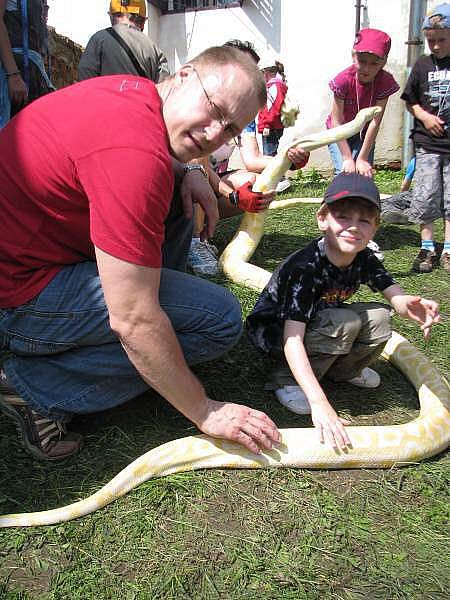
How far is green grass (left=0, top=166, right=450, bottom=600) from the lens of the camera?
1.70 metres

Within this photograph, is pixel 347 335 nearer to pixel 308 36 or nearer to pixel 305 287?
pixel 305 287

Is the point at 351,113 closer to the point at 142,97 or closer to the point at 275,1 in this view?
the point at 142,97

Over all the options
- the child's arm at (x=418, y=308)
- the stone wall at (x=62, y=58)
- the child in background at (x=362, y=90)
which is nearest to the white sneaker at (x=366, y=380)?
the child's arm at (x=418, y=308)

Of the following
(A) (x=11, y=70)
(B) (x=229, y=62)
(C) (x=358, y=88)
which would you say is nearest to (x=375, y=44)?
(C) (x=358, y=88)

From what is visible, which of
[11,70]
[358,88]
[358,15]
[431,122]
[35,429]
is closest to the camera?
[35,429]

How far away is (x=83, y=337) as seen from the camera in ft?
7.00

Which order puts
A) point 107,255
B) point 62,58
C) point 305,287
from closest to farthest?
1. point 107,255
2. point 305,287
3. point 62,58

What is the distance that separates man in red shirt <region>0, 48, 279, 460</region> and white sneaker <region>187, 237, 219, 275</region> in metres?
1.70

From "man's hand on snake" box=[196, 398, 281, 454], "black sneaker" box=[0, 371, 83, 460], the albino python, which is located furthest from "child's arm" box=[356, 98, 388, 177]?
"black sneaker" box=[0, 371, 83, 460]

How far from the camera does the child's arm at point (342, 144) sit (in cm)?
481

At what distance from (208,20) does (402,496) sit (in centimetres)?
928

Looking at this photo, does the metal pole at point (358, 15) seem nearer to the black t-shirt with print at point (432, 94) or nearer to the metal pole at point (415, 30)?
the metal pole at point (415, 30)

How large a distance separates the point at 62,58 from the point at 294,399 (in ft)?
22.6

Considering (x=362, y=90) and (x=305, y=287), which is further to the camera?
(x=362, y=90)
